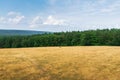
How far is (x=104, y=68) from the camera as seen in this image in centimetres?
4450

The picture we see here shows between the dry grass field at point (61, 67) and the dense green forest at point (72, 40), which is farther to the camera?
the dense green forest at point (72, 40)

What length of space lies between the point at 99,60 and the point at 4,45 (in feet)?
402

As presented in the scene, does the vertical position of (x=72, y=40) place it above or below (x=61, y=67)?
below

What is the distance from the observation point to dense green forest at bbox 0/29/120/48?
141750mm

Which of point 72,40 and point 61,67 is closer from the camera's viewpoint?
point 61,67

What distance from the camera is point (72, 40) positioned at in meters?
152

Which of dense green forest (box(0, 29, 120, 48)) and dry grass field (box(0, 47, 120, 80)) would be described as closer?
dry grass field (box(0, 47, 120, 80))

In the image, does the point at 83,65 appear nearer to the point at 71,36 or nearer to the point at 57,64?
the point at 57,64

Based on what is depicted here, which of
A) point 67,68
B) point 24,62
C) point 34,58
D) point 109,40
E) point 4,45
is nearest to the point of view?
point 67,68

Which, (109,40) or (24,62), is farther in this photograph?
(109,40)

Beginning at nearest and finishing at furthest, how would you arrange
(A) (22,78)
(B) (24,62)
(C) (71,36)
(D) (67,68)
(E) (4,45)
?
(A) (22,78), (D) (67,68), (B) (24,62), (C) (71,36), (E) (4,45)

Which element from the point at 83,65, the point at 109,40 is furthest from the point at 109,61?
the point at 109,40

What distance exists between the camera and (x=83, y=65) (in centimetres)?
4619

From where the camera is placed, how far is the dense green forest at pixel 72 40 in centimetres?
14175
